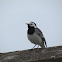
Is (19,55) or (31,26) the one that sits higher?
(31,26)

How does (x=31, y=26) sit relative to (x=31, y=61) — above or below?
above

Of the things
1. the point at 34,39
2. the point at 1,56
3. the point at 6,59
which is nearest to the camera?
the point at 6,59

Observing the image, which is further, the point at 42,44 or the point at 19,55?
the point at 42,44

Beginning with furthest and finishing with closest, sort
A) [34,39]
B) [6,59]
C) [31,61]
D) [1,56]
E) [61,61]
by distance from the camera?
1. [34,39]
2. [1,56]
3. [6,59]
4. [31,61]
5. [61,61]

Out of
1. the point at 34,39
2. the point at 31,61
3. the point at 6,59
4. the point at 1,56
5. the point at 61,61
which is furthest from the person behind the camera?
the point at 34,39

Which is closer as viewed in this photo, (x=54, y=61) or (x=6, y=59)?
(x=54, y=61)

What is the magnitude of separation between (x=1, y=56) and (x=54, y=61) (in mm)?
2010

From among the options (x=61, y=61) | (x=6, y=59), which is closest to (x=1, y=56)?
(x=6, y=59)

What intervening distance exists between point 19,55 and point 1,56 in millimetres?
578


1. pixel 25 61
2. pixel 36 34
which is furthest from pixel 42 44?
pixel 25 61

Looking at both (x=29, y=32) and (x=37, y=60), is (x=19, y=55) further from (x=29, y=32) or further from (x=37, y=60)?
(x=29, y=32)

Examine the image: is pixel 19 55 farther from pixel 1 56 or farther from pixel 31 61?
pixel 31 61

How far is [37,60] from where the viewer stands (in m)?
5.31

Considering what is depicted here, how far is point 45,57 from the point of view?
17.7ft
